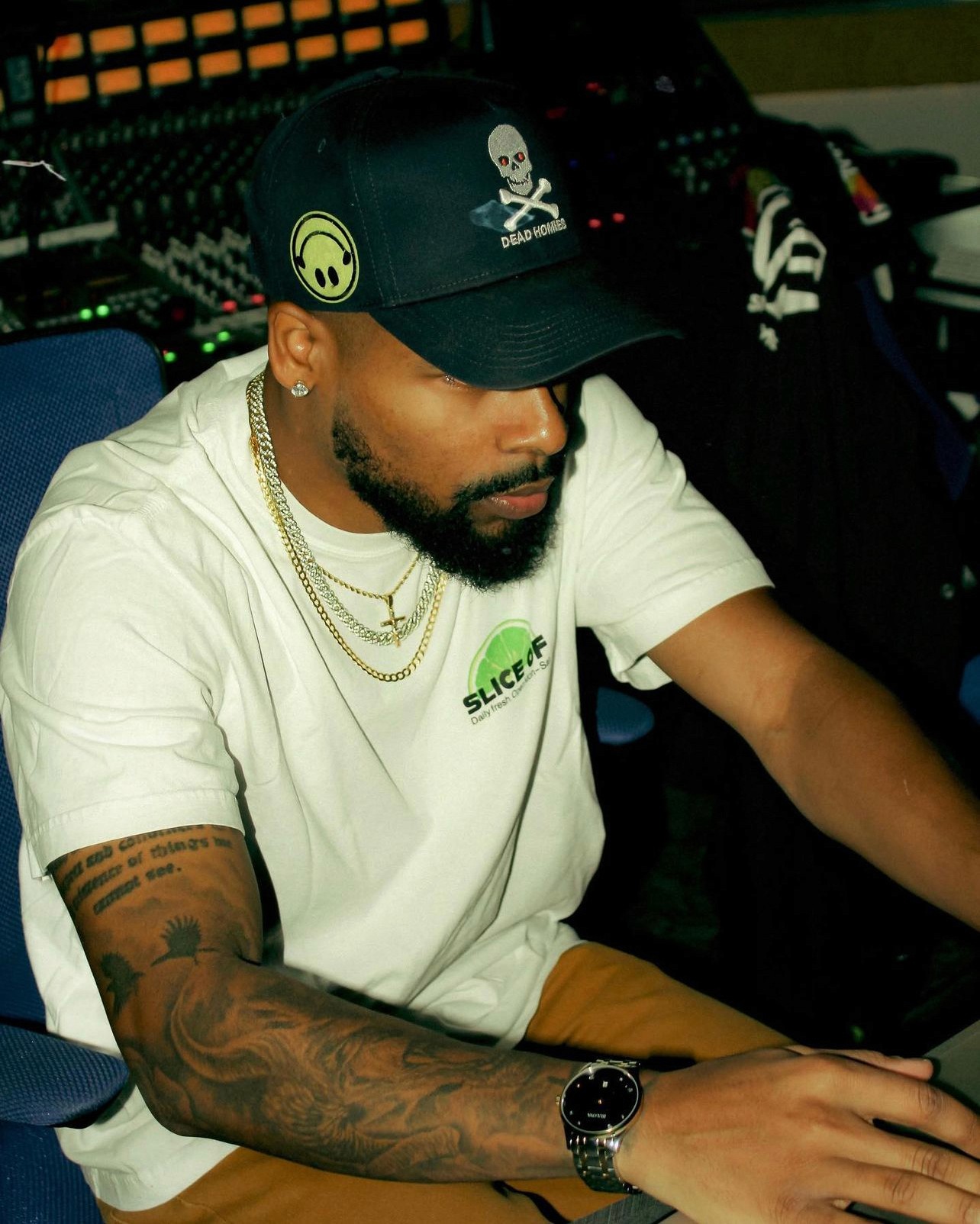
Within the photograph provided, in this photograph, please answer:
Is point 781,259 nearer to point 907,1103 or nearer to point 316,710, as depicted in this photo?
point 316,710

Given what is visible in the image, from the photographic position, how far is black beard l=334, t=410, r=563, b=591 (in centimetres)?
102

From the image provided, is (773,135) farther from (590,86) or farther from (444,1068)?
(444,1068)

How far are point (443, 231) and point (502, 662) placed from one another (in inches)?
15.9

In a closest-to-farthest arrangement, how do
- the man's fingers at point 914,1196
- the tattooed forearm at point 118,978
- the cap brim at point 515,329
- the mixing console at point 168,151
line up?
the man's fingers at point 914,1196 → the tattooed forearm at point 118,978 → the cap brim at point 515,329 → the mixing console at point 168,151

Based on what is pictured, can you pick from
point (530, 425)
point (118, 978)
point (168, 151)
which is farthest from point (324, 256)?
point (168, 151)

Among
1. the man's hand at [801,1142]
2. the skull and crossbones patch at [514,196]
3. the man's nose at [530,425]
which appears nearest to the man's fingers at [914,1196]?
the man's hand at [801,1142]

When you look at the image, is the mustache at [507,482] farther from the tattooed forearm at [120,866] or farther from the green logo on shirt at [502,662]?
the tattooed forearm at [120,866]

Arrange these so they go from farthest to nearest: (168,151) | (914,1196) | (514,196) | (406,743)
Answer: (168,151) < (406,743) < (514,196) < (914,1196)

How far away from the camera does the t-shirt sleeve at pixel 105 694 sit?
33.5 inches

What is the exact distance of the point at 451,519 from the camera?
1032mm

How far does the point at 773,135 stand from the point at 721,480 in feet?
1.76

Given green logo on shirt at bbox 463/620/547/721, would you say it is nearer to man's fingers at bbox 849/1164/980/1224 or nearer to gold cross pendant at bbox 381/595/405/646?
gold cross pendant at bbox 381/595/405/646

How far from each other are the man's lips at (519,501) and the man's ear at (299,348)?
0.57ft

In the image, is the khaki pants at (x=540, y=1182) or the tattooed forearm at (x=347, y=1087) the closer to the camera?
the tattooed forearm at (x=347, y=1087)
